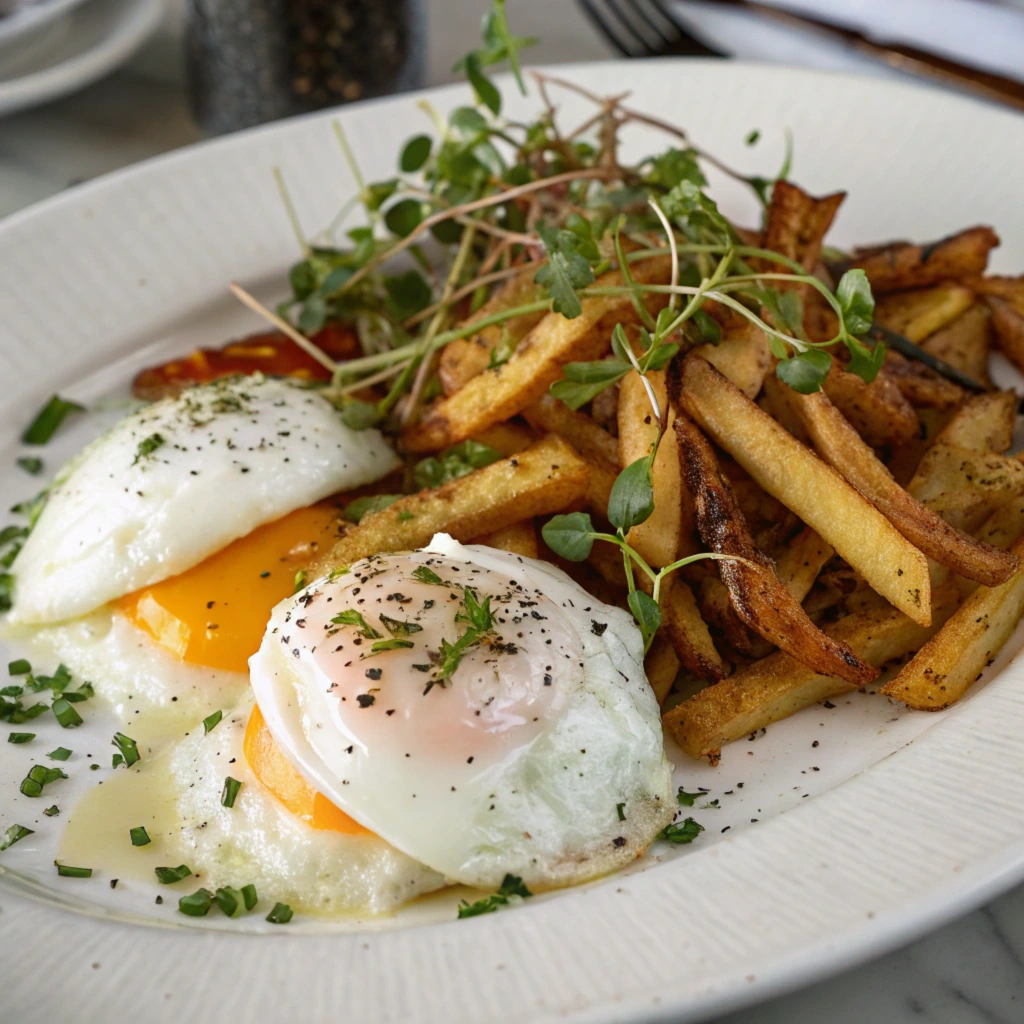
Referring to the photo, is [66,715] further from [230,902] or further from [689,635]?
[689,635]

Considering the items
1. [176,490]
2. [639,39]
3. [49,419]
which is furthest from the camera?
[639,39]

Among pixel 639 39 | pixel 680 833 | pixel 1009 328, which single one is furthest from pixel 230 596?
pixel 639 39

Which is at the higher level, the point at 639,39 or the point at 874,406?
the point at 639,39

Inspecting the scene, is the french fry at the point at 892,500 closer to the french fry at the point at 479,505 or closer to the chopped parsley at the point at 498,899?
the french fry at the point at 479,505

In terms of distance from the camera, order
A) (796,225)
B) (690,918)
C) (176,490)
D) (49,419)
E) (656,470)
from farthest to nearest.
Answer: (49,419)
(796,225)
(176,490)
(656,470)
(690,918)

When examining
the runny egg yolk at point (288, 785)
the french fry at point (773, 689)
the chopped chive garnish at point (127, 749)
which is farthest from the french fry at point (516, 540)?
the chopped chive garnish at point (127, 749)

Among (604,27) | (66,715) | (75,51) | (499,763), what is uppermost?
(75,51)

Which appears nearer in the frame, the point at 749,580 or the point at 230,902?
the point at 230,902
